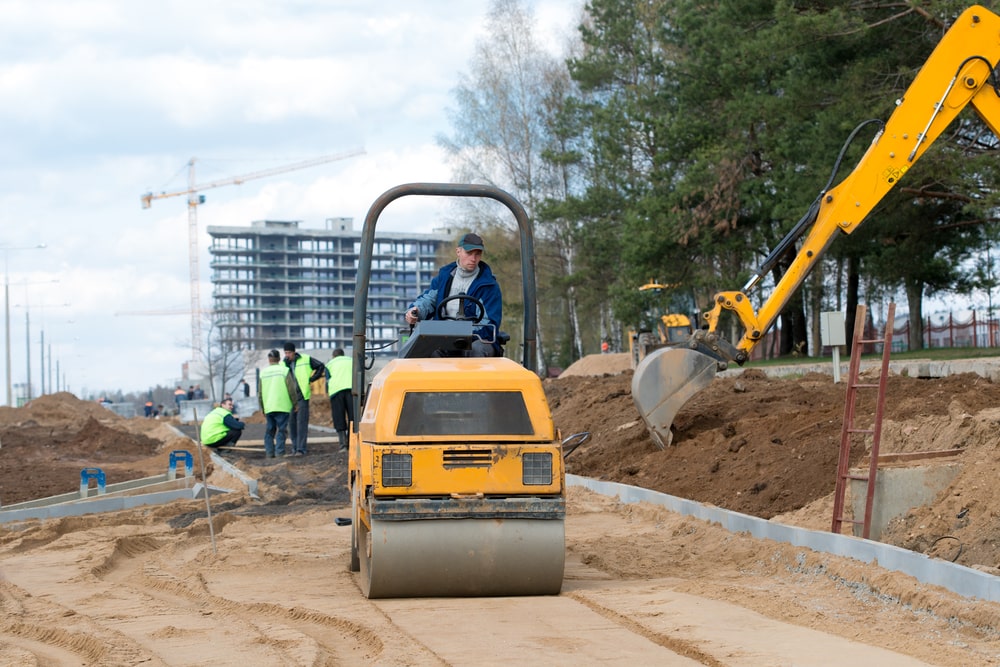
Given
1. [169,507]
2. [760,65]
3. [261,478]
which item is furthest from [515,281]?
[169,507]

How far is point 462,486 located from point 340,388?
477 inches

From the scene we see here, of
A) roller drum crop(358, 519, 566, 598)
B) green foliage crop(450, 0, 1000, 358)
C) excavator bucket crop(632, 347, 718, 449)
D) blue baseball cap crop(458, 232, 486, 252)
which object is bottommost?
roller drum crop(358, 519, 566, 598)

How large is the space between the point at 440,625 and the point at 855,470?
3.75 m

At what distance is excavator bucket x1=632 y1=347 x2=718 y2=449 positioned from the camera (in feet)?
41.6

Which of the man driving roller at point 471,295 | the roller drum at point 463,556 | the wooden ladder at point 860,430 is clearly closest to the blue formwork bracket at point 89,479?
the man driving roller at point 471,295

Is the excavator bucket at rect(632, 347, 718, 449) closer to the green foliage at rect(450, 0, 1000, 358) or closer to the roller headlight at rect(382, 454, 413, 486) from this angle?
the roller headlight at rect(382, 454, 413, 486)

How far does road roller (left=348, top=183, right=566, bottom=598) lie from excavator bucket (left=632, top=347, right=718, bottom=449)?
5793 mm

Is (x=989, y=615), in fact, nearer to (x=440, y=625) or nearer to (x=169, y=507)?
(x=440, y=625)

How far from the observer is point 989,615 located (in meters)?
6.02

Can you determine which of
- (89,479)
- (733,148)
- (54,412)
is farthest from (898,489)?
(54,412)

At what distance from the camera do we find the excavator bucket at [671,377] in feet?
41.6

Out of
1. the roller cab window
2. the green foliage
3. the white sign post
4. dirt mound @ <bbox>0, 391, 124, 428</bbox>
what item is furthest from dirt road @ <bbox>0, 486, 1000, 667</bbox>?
dirt mound @ <bbox>0, 391, 124, 428</bbox>

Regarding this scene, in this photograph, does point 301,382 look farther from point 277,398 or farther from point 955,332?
point 955,332

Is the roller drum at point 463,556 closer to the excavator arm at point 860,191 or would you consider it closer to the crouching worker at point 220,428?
the excavator arm at point 860,191
